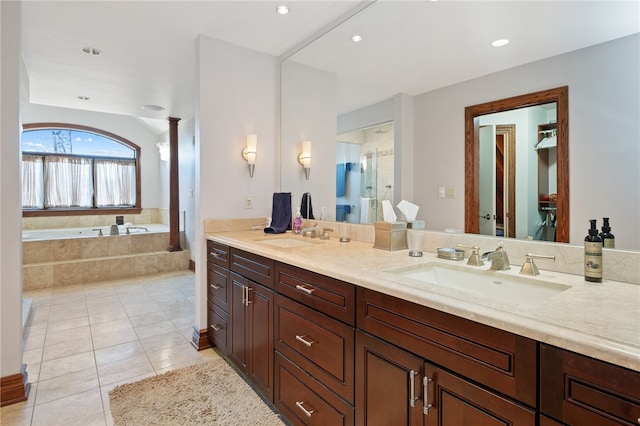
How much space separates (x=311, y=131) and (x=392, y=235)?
4.51 ft

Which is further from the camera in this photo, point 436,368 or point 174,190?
point 174,190

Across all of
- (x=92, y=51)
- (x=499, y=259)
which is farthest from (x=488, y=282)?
(x=92, y=51)

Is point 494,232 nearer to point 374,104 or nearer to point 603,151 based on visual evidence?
point 603,151

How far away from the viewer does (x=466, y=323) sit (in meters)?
0.88

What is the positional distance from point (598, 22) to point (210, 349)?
9.61 ft

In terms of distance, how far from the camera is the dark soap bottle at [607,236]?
1.12 meters

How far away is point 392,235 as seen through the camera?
1.74 meters

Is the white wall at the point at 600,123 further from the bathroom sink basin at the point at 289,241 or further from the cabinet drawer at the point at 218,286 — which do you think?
the cabinet drawer at the point at 218,286

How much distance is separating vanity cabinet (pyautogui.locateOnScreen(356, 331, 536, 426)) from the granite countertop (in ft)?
0.64

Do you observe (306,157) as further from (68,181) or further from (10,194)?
(68,181)

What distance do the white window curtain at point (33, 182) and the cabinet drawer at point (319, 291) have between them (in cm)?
674

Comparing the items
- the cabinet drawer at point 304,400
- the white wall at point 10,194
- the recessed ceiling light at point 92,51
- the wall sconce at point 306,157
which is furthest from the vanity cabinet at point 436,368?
the recessed ceiling light at point 92,51

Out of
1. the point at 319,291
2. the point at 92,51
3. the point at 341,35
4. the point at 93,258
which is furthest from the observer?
the point at 93,258

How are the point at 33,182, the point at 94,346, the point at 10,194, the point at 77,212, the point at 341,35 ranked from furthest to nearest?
1. the point at 77,212
2. the point at 33,182
3. the point at 94,346
4. the point at 341,35
5. the point at 10,194
